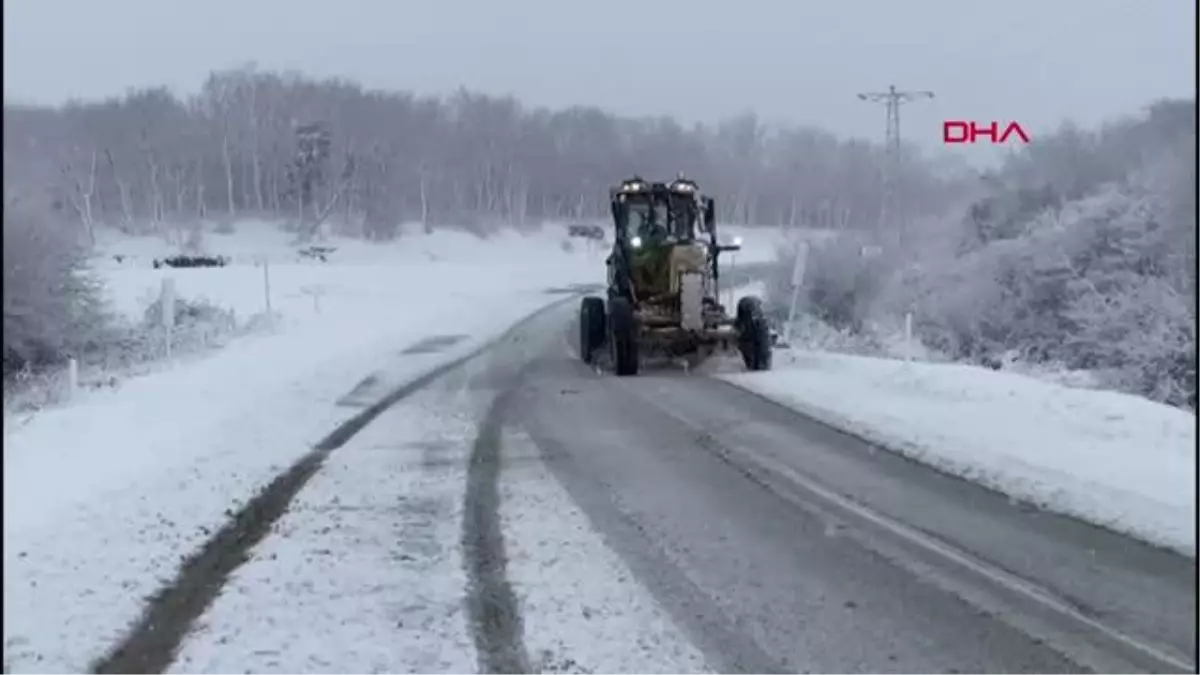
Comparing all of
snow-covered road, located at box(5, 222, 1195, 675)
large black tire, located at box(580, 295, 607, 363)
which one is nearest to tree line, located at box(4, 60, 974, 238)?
large black tire, located at box(580, 295, 607, 363)

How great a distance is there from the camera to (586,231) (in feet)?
254

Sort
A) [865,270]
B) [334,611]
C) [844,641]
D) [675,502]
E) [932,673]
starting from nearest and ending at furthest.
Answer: [932,673] < [844,641] < [334,611] < [675,502] < [865,270]

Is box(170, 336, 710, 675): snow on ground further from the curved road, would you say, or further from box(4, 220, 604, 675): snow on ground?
box(4, 220, 604, 675): snow on ground

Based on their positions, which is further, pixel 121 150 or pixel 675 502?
pixel 121 150

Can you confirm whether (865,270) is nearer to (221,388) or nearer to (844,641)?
(221,388)

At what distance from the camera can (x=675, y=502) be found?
947 centimetres

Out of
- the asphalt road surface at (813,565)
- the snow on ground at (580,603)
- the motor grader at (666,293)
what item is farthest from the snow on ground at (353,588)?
the motor grader at (666,293)

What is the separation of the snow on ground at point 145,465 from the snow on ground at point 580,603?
77.6 inches

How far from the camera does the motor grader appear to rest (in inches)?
768

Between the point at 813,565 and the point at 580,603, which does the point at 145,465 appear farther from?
the point at 813,565

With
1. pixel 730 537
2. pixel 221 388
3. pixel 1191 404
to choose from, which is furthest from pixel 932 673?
pixel 1191 404

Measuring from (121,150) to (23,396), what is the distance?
162 feet

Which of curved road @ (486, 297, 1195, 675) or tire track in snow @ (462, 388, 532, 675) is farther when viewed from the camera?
curved road @ (486, 297, 1195, 675)

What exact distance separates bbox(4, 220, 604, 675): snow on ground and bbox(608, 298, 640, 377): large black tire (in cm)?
314
